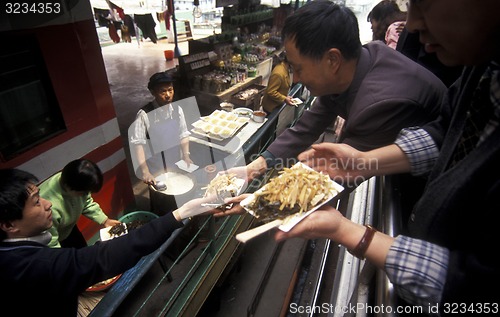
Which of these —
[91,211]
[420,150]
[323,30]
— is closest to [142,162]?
[91,211]

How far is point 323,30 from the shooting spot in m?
2.23

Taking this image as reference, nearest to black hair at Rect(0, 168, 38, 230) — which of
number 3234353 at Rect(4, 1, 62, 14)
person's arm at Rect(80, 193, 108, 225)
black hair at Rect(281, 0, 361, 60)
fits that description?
person's arm at Rect(80, 193, 108, 225)

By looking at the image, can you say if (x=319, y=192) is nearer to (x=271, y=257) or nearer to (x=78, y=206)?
(x=271, y=257)

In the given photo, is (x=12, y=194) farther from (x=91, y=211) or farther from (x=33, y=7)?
(x=33, y=7)

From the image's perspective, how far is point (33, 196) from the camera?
243cm

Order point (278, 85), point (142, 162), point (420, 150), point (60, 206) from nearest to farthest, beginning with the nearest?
point (420, 150) → point (60, 206) → point (142, 162) → point (278, 85)

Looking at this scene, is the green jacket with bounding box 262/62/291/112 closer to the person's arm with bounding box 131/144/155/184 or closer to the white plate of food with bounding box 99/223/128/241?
the person's arm with bounding box 131/144/155/184

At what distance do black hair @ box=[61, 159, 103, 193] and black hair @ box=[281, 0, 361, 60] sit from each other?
285 cm

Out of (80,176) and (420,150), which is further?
(80,176)

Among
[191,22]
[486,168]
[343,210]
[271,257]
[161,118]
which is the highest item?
[191,22]

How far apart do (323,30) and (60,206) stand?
3.68 meters

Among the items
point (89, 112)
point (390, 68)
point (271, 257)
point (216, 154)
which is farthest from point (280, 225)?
point (89, 112)

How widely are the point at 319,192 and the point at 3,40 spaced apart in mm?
4036

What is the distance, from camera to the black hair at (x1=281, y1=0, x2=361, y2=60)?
223cm
